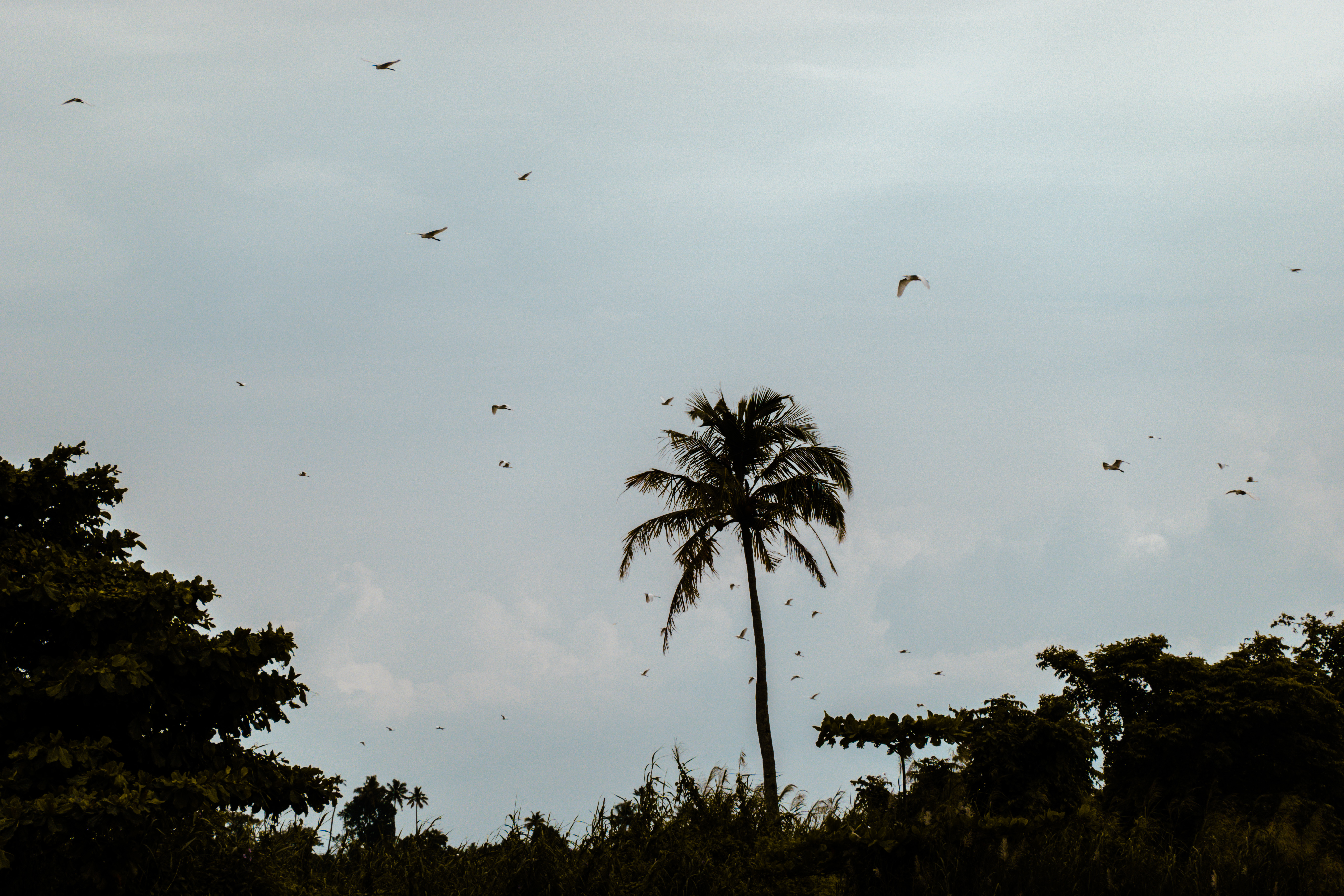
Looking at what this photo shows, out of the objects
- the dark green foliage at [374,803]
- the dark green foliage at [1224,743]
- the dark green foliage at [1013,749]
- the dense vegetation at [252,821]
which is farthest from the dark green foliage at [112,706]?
the dark green foliage at [374,803]

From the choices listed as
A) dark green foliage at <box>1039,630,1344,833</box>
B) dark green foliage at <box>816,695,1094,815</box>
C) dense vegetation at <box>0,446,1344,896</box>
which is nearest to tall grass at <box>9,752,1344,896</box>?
dense vegetation at <box>0,446,1344,896</box>

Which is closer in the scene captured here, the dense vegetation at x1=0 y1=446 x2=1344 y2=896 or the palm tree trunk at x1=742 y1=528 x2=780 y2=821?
the dense vegetation at x1=0 y1=446 x2=1344 y2=896

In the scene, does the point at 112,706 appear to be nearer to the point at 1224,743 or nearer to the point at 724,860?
the point at 724,860

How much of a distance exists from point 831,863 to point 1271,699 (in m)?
18.5

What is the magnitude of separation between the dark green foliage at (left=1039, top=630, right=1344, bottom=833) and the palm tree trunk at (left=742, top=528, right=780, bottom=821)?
26.6 ft

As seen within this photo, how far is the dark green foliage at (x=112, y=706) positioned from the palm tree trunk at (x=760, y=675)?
40.7 ft

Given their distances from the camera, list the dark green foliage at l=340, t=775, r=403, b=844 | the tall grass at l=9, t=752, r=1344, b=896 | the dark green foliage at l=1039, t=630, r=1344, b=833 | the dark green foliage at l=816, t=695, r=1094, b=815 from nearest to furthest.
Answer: the tall grass at l=9, t=752, r=1344, b=896, the dark green foliage at l=816, t=695, r=1094, b=815, the dark green foliage at l=1039, t=630, r=1344, b=833, the dark green foliage at l=340, t=775, r=403, b=844

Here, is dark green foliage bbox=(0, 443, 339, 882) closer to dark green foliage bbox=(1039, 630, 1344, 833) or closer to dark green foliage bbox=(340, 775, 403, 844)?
dark green foliage bbox=(1039, 630, 1344, 833)

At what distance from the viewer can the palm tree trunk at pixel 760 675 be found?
25000mm

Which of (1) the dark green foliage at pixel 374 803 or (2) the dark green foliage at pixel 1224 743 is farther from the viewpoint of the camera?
(1) the dark green foliage at pixel 374 803

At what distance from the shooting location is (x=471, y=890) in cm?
1121

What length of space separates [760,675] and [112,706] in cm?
1570

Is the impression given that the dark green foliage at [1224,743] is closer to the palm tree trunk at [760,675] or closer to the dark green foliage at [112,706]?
the palm tree trunk at [760,675]

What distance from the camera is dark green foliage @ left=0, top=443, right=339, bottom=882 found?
36.2ft
